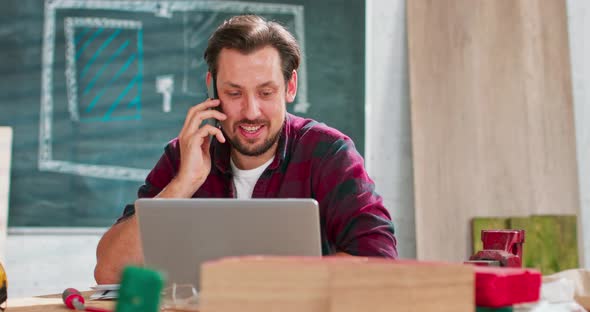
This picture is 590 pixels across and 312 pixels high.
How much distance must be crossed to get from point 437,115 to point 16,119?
1943mm

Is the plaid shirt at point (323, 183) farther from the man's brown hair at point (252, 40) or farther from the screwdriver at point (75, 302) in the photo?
the screwdriver at point (75, 302)

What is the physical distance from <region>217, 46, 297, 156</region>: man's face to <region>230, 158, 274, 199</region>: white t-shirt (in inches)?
2.1

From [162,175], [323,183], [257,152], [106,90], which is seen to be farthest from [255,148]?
[106,90]

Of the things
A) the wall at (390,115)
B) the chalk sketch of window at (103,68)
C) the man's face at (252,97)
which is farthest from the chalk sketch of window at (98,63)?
the man's face at (252,97)

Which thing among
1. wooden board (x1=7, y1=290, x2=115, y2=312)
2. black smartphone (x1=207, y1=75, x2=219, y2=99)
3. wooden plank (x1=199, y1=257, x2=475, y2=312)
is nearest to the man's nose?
black smartphone (x1=207, y1=75, x2=219, y2=99)

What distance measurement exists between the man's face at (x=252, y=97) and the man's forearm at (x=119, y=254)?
0.39m

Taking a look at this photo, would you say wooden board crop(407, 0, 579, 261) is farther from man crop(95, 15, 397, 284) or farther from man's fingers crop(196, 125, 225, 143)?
man's fingers crop(196, 125, 225, 143)

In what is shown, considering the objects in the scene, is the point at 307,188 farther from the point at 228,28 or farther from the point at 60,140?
the point at 60,140

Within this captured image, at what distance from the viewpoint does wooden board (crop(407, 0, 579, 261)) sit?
3480mm

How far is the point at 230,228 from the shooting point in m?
1.33

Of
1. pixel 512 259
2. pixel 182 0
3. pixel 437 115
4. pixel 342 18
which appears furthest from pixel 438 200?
pixel 512 259

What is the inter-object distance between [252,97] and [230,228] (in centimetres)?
80

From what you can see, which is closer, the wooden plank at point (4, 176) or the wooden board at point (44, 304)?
the wooden board at point (44, 304)

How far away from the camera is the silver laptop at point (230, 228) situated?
4.31 ft
